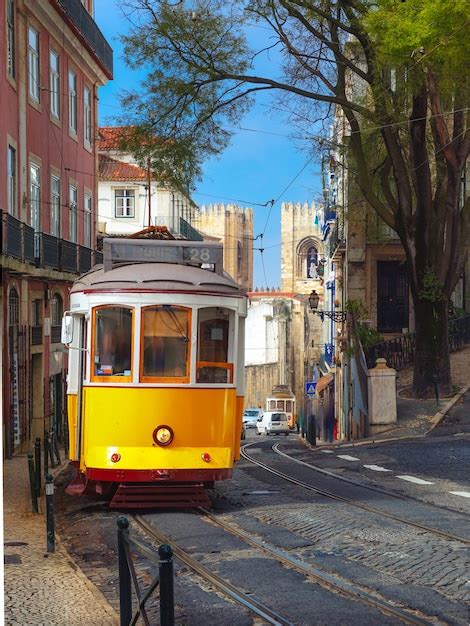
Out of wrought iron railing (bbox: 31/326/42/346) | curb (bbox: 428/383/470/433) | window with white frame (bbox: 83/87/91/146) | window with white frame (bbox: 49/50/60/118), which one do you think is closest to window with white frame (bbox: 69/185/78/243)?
window with white frame (bbox: 83/87/91/146)

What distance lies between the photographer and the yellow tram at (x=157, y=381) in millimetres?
12047

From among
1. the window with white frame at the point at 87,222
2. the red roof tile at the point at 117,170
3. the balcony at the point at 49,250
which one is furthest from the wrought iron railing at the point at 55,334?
the red roof tile at the point at 117,170

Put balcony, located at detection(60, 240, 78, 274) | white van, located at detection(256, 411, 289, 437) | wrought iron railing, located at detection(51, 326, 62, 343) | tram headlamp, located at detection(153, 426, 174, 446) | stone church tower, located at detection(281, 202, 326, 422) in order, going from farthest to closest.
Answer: stone church tower, located at detection(281, 202, 326, 422) < white van, located at detection(256, 411, 289, 437) < wrought iron railing, located at detection(51, 326, 62, 343) < balcony, located at detection(60, 240, 78, 274) < tram headlamp, located at detection(153, 426, 174, 446)

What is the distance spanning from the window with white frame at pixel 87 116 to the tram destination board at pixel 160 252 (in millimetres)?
20130

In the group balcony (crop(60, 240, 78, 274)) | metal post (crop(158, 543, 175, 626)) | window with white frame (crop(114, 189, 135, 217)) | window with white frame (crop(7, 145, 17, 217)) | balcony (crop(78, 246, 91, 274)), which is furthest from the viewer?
window with white frame (crop(114, 189, 135, 217))

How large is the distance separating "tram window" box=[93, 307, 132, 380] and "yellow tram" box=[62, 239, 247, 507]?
1 cm

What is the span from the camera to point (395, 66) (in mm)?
20531

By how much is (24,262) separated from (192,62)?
578 centimetres

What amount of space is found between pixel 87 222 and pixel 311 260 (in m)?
80.9

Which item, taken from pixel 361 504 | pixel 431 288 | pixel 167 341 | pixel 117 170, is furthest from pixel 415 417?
pixel 117 170

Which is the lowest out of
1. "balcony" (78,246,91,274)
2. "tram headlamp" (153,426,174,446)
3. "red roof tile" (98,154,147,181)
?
"tram headlamp" (153,426,174,446)

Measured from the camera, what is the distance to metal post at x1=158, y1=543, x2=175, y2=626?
16.9ft

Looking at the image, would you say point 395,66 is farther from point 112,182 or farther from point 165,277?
point 112,182

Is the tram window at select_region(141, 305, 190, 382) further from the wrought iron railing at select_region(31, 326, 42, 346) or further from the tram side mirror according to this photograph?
the wrought iron railing at select_region(31, 326, 42, 346)
